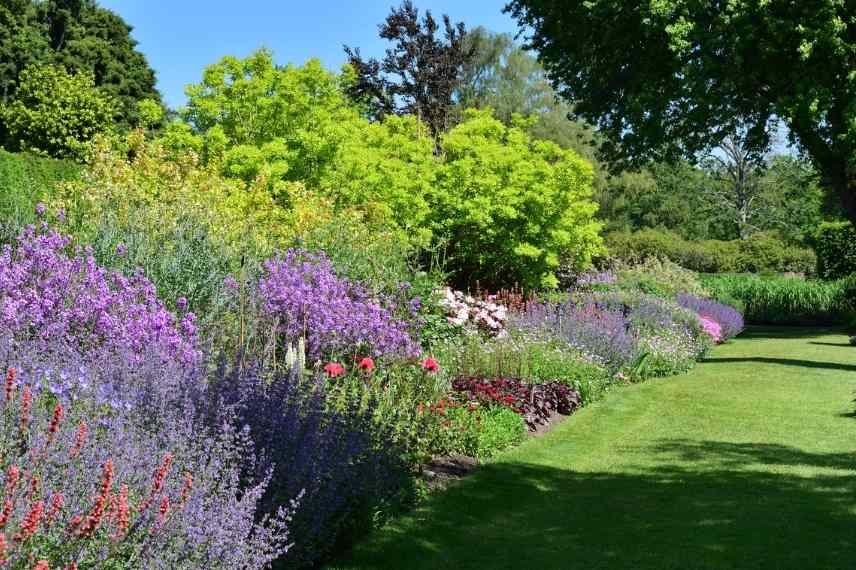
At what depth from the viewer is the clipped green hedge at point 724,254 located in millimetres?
36031

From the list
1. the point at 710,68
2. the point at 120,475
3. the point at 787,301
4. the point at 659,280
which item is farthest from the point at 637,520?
the point at 787,301

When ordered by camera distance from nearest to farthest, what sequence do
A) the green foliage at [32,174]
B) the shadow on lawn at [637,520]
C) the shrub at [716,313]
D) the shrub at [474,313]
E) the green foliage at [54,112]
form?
the shadow on lawn at [637,520] → the shrub at [474,313] → the green foliage at [32,174] → the shrub at [716,313] → the green foliage at [54,112]

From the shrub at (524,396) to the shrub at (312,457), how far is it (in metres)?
2.87

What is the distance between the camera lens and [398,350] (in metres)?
8.66

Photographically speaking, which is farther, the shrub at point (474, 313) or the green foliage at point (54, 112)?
the green foliage at point (54, 112)

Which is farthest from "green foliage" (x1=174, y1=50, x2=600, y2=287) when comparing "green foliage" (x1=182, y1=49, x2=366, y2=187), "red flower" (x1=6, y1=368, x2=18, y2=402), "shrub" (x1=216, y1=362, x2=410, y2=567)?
"red flower" (x1=6, y1=368, x2=18, y2=402)

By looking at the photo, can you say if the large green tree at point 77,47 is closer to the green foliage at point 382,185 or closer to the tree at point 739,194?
the green foliage at point 382,185

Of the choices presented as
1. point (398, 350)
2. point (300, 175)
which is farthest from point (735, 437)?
point (300, 175)

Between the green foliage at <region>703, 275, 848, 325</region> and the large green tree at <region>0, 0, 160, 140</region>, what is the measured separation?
2413 cm

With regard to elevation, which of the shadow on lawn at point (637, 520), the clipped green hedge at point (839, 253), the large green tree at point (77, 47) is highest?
the large green tree at point (77, 47)

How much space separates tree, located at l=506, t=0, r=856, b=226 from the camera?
50.6ft

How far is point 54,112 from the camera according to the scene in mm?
31641

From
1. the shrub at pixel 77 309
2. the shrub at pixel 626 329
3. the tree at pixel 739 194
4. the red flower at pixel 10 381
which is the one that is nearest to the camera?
the red flower at pixel 10 381

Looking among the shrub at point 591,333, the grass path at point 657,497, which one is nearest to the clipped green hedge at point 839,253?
the shrub at point 591,333
